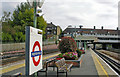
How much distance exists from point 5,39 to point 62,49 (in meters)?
17.5

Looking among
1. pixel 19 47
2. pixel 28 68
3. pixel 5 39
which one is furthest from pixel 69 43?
pixel 19 47

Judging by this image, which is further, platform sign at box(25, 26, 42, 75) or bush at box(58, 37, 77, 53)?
bush at box(58, 37, 77, 53)

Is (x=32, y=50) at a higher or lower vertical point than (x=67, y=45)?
higher

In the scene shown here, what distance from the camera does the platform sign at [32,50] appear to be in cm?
338

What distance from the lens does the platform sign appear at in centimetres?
338

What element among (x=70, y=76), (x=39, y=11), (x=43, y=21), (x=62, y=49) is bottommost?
(x=70, y=76)

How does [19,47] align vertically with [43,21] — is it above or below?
below

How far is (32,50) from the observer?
353cm

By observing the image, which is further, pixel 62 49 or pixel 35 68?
pixel 62 49

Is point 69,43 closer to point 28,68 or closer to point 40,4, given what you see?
point 40,4

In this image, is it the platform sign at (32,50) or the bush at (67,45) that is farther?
the bush at (67,45)

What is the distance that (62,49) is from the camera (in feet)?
47.0

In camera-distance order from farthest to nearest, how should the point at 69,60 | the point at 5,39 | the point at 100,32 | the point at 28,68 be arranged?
the point at 100,32, the point at 5,39, the point at 69,60, the point at 28,68

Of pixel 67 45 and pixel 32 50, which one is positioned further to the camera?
pixel 67 45
